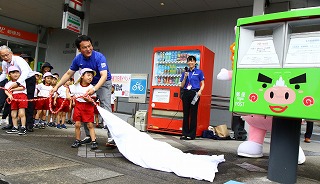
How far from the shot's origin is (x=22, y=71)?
5.20 meters

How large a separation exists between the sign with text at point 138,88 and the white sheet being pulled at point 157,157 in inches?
201

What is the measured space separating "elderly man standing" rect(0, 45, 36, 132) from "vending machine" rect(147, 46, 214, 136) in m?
3.22

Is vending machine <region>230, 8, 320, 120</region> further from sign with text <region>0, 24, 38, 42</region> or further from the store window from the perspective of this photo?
the store window

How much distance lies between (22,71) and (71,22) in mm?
4797

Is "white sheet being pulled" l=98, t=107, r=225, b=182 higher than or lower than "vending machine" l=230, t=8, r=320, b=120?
lower

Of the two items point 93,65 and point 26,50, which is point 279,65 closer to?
point 93,65

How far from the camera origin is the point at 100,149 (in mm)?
4305

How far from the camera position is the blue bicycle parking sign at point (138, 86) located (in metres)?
9.02

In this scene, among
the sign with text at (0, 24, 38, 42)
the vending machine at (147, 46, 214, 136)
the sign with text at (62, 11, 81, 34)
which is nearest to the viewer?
the vending machine at (147, 46, 214, 136)

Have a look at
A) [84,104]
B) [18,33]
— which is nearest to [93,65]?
[84,104]

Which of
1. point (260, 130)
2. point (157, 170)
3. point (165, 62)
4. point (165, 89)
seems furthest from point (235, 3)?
point (157, 170)

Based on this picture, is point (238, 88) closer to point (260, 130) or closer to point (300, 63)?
point (300, 63)

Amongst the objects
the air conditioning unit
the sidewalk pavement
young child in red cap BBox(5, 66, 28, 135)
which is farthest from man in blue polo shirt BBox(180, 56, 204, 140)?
young child in red cap BBox(5, 66, 28, 135)

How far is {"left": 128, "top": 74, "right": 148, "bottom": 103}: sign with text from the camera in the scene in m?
8.98
